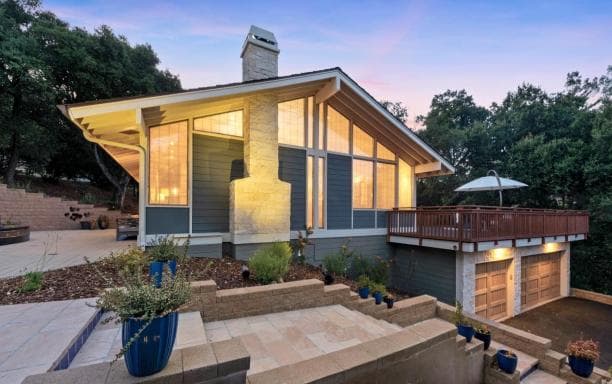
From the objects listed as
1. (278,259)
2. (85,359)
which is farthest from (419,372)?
(85,359)

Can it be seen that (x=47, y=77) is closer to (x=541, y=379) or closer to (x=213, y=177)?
(x=213, y=177)

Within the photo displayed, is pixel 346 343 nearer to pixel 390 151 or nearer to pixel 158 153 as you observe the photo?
pixel 158 153

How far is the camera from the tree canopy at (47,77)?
11.8m

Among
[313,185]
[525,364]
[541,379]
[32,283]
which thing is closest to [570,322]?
[541,379]

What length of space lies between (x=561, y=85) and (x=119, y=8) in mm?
20812

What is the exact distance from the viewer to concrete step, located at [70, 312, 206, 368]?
244cm

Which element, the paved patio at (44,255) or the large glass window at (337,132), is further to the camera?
the large glass window at (337,132)

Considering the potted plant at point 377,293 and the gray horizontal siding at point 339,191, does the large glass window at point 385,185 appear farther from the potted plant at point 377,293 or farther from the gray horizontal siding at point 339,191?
the potted plant at point 377,293

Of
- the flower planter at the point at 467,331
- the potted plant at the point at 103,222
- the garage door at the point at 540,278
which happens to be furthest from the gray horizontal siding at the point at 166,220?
the garage door at the point at 540,278

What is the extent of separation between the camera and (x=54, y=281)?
4.11 metres

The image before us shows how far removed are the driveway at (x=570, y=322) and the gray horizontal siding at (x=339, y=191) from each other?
5.91 meters

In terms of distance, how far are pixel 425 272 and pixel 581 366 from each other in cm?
378

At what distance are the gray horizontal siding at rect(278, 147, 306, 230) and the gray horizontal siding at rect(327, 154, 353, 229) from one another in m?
0.90

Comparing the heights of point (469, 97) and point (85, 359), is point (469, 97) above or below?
above
